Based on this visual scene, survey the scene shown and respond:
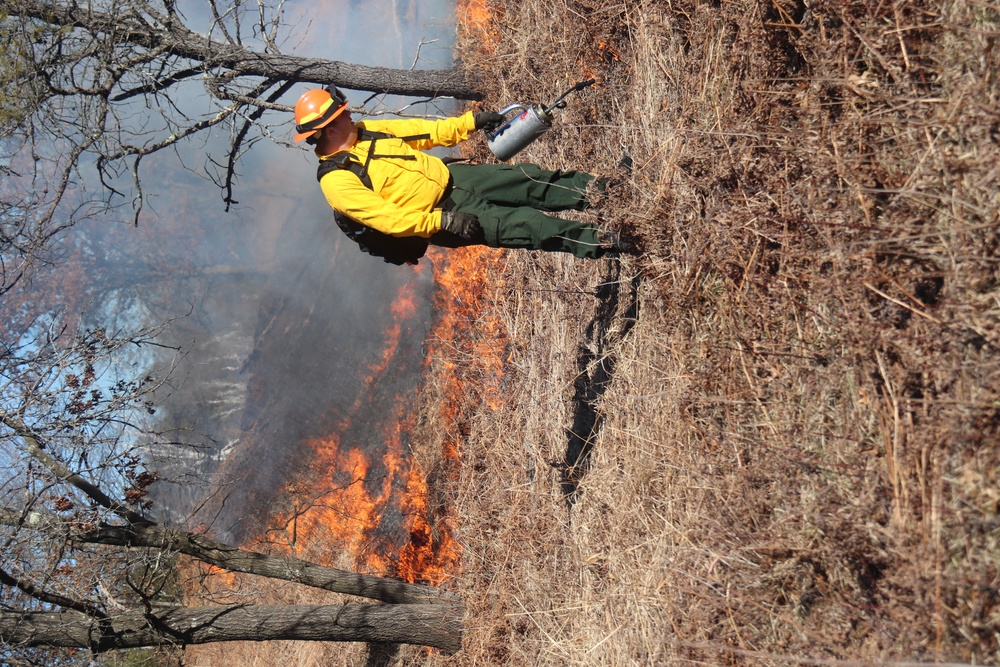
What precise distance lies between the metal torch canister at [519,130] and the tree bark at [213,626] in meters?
4.23

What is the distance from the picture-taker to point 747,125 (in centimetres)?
428

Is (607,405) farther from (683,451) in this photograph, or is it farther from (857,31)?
(857,31)

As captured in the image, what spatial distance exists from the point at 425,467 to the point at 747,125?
21.2 ft

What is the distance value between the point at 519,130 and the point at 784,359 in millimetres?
2293

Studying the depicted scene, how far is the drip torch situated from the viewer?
195 inches

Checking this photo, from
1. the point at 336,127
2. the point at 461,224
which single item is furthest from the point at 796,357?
the point at 336,127

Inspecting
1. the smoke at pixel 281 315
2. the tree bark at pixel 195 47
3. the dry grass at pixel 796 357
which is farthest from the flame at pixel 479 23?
the dry grass at pixel 796 357

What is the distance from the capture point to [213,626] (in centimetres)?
607

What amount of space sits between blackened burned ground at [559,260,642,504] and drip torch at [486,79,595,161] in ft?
4.41

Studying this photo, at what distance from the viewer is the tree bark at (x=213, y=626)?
5.79 metres

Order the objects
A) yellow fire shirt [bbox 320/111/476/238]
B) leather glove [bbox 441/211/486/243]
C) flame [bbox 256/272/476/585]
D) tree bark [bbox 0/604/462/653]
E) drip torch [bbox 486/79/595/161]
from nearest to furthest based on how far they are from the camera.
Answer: yellow fire shirt [bbox 320/111/476/238]
leather glove [bbox 441/211/486/243]
drip torch [bbox 486/79/595/161]
tree bark [bbox 0/604/462/653]
flame [bbox 256/272/476/585]

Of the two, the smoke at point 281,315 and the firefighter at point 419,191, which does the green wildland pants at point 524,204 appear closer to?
the firefighter at point 419,191

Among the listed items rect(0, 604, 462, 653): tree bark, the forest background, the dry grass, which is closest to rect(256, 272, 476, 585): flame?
rect(0, 604, 462, 653): tree bark

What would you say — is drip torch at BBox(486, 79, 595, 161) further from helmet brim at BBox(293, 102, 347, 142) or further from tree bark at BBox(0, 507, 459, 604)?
tree bark at BBox(0, 507, 459, 604)
